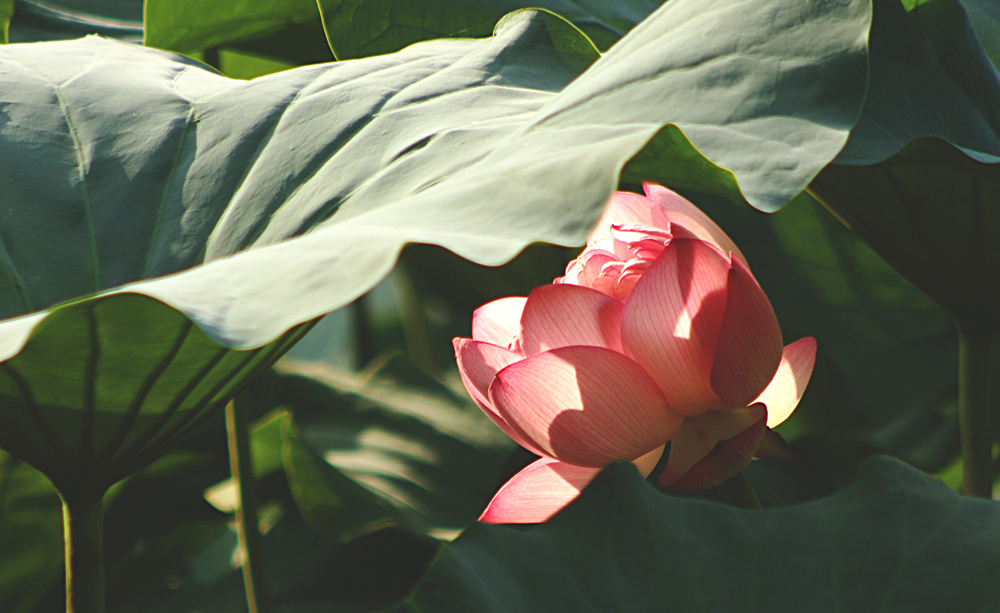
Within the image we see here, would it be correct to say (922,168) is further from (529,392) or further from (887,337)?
(887,337)

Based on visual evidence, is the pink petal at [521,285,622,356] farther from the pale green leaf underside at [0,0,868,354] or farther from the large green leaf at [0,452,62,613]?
the large green leaf at [0,452,62,613]

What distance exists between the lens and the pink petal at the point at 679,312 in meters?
0.41

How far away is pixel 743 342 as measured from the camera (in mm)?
419

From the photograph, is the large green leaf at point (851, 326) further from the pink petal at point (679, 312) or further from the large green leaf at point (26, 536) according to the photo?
the large green leaf at point (26, 536)

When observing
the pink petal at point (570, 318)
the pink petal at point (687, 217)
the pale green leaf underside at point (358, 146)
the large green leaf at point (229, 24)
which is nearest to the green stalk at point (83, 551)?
the pale green leaf underside at point (358, 146)

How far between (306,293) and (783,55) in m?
0.29

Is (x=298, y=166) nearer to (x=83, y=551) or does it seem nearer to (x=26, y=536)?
(x=83, y=551)

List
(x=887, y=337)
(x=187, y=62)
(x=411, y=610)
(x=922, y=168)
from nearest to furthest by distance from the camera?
(x=411, y=610) → (x=922, y=168) → (x=187, y=62) → (x=887, y=337)

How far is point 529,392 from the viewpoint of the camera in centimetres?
43

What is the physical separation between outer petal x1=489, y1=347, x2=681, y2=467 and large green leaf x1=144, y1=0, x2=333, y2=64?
65 cm

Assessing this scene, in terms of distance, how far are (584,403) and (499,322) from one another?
0.12 meters

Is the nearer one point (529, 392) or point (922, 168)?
point (529, 392)

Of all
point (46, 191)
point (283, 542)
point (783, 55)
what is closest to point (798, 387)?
point (783, 55)

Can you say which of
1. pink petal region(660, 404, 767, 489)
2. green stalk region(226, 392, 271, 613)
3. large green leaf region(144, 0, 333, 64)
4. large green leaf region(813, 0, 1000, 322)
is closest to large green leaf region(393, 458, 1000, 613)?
pink petal region(660, 404, 767, 489)
